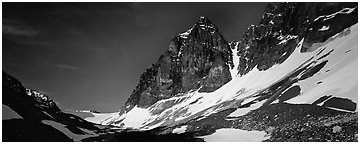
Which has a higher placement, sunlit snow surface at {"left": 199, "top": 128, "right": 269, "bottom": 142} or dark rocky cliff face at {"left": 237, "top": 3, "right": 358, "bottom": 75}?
dark rocky cliff face at {"left": 237, "top": 3, "right": 358, "bottom": 75}

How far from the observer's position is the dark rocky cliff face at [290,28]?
108 m

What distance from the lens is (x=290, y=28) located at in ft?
483

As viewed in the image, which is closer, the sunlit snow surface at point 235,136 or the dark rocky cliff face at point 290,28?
the sunlit snow surface at point 235,136

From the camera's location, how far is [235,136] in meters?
56.8

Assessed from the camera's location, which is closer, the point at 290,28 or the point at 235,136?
the point at 235,136

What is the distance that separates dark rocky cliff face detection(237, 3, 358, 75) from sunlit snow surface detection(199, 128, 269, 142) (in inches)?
2175

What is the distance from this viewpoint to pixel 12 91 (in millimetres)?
110562

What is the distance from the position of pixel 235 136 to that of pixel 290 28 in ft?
333

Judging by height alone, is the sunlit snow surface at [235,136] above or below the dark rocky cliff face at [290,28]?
below

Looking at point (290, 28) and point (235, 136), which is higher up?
point (290, 28)

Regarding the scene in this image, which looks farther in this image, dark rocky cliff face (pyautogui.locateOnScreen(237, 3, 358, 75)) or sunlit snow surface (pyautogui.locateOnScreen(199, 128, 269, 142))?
dark rocky cliff face (pyautogui.locateOnScreen(237, 3, 358, 75))

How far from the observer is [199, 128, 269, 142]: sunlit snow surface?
173 ft

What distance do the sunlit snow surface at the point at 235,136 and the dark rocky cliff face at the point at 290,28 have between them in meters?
55.2

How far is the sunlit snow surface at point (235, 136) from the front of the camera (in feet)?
173
